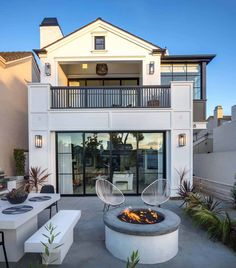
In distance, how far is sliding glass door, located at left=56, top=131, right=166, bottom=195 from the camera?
31.0 feet

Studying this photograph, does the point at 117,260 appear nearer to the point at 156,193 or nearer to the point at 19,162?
the point at 156,193

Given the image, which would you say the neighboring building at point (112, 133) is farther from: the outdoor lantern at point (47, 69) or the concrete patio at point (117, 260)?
the concrete patio at point (117, 260)

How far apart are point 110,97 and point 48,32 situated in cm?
563

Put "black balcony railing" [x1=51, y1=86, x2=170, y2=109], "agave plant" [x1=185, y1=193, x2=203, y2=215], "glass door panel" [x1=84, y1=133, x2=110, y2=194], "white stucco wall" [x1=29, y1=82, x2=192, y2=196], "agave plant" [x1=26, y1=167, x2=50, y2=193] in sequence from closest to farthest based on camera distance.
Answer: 1. "agave plant" [x1=185, y1=193, x2=203, y2=215]
2. "agave plant" [x1=26, y1=167, x2=50, y2=193]
3. "white stucco wall" [x1=29, y1=82, x2=192, y2=196]
4. "black balcony railing" [x1=51, y1=86, x2=170, y2=109]
5. "glass door panel" [x1=84, y1=133, x2=110, y2=194]

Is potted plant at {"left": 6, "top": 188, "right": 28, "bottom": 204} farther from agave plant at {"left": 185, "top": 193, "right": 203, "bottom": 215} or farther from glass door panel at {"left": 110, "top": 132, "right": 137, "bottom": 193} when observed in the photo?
glass door panel at {"left": 110, "top": 132, "right": 137, "bottom": 193}

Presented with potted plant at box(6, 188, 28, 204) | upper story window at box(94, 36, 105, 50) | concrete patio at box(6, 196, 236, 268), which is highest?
upper story window at box(94, 36, 105, 50)

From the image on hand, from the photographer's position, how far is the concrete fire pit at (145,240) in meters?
4.18

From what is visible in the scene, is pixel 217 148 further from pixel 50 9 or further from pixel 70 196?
pixel 50 9

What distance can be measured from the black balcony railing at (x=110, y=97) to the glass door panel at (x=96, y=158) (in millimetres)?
1352

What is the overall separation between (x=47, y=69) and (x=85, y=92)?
2.66 m

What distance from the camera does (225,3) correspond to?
992 centimetres

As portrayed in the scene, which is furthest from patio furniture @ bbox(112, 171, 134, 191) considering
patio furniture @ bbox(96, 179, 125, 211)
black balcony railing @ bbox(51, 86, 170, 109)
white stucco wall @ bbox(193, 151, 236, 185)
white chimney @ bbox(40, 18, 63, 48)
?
white chimney @ bbox(40, 18, 63, 48)

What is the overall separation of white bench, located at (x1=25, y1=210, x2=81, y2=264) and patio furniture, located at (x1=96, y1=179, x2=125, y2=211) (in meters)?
1.55

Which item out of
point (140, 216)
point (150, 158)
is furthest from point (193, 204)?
point (150, 158)
